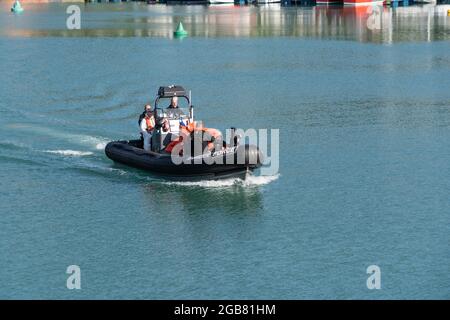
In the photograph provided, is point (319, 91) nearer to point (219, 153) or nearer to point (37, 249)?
point (219, 153)

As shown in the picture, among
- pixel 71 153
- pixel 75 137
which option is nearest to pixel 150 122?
pixel 71 153

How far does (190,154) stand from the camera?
123 feet

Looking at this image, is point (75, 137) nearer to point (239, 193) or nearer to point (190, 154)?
point (190, 154)

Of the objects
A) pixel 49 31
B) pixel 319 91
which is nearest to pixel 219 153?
pixel 319 91

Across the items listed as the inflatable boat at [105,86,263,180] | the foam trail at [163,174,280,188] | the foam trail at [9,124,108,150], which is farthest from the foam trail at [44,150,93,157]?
the foam trail at [163,174,280,188]

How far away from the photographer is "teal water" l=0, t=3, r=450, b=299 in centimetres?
2841

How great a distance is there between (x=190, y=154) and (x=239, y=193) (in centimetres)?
248

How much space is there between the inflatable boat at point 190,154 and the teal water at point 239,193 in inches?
23.3

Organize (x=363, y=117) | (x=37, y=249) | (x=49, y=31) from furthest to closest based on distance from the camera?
1. (x=49, y=31)
2. (x=363, y=117)
3. (x=37, y=249)

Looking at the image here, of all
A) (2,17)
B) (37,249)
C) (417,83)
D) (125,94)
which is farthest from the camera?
(2,17)

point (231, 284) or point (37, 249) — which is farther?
point (37, 249)

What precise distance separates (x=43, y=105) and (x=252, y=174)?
23.1 metres

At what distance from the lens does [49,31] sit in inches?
5113

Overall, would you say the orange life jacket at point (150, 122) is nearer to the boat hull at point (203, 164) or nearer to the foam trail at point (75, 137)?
the boat hull at point (203, 164)
